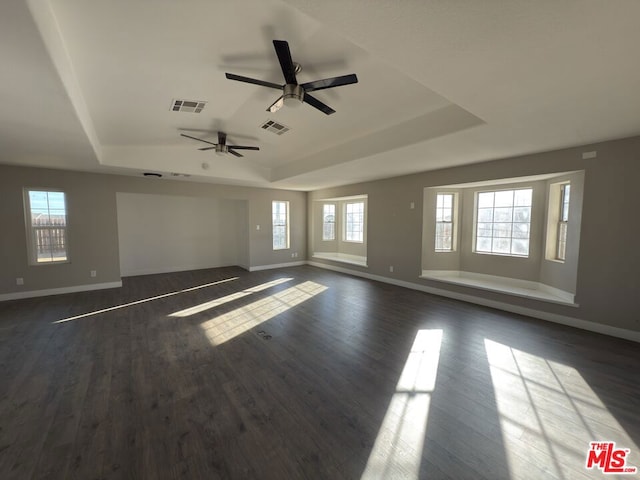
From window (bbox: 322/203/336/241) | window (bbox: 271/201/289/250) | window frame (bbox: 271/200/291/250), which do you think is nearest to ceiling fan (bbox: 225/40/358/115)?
window frame (bbox: 271/200/291/250)

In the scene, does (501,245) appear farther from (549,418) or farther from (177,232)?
(177,232)

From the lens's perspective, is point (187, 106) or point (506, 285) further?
point (506, 285)

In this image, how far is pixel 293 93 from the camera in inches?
96.2

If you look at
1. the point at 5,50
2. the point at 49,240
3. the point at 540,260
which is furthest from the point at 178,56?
the point at 540,260

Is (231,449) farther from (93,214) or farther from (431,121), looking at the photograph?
(93,214)

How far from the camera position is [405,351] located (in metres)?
2.97

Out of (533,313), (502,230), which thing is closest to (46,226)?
(533,313)

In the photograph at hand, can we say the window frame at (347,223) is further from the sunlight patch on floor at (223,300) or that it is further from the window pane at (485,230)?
the window pane at (485,230)

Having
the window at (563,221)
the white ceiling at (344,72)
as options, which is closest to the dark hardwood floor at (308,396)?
the window at (563,221)

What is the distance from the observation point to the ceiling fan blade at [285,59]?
194cm

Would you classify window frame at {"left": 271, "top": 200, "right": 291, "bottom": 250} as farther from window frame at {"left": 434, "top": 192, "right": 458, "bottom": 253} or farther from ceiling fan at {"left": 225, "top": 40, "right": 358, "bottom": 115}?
ceiling fan at {"left": 225, "top": 40, "right": 358, "bottom": 115}

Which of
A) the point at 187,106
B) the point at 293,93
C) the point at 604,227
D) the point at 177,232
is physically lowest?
the point at 177,232

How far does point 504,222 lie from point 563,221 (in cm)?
93

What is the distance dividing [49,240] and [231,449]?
616 cm
